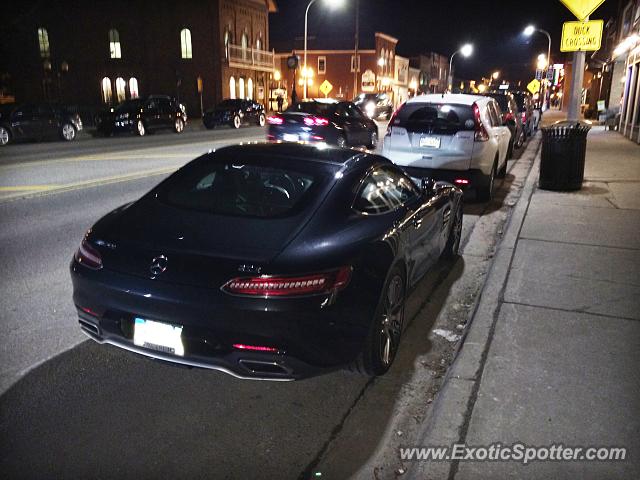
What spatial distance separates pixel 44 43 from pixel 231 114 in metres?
23.8

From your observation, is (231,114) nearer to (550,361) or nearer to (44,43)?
(44,43)

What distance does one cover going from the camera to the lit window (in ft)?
142

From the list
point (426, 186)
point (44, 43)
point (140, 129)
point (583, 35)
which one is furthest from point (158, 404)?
point (44, 43)

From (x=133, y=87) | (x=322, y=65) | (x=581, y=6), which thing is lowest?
(x=133, y=87)

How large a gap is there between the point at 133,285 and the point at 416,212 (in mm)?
2380

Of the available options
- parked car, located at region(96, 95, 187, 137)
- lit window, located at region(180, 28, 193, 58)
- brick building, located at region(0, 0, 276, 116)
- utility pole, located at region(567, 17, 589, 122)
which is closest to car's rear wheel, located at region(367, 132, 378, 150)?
utility pole, located at region(567, 17, 589, 122)

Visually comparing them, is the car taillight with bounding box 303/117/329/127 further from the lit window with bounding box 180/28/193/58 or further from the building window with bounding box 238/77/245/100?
the building window with bounding box 238/77/245/100

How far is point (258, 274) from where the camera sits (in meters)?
3.12

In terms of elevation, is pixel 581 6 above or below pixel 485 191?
above

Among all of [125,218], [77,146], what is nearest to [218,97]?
[77,146]

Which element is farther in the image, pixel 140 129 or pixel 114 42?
pixel 114 42

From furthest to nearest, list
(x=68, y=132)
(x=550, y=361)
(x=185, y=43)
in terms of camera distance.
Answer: (x=185, y=43) < (x=68, y=132) < (x=550, y=361)

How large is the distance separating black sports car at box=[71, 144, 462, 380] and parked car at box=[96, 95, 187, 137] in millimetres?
21151

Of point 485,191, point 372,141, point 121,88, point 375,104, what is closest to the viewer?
point 485,191
